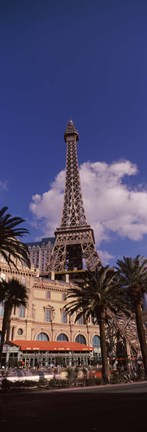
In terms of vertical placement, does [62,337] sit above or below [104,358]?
above

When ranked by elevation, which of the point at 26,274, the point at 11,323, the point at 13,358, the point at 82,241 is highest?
the point at 82,241

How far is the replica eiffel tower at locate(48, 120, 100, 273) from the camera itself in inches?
2860

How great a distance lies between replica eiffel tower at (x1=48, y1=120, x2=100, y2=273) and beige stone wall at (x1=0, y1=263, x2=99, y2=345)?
14169mm

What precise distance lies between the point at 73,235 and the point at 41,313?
32.3 metres

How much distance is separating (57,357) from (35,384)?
19856 millimetres

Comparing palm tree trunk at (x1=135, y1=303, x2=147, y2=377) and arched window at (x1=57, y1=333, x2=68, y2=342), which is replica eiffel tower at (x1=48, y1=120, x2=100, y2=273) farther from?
palm tree trunk at (x1=135, y1=303, x2=147, y2=377)

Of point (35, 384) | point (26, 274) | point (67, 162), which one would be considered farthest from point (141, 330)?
point (67, 162)

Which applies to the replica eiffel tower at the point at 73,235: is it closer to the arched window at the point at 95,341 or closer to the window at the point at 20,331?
the arched window at the point at 95,341

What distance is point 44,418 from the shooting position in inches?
420

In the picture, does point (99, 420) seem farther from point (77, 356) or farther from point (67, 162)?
point (67, 162)

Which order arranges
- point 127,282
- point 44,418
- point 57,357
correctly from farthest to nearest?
point 57,357, point 127,282, point 44,418

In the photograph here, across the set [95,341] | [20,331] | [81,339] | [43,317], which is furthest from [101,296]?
[95,341]

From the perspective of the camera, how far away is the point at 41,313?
165ft

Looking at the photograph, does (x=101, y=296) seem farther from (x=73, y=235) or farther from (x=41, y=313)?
(x=73, y=235)
